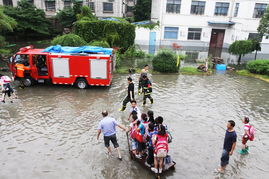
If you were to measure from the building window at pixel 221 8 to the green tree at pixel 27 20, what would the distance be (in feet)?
85.6

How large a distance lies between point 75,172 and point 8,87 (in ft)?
22.0

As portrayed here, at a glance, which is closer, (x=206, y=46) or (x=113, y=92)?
(x=113, y=92)

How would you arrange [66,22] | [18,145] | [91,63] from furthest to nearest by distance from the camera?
[66,22] → [91,63] → [18,145]

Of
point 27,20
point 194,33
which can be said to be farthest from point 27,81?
point 194,33

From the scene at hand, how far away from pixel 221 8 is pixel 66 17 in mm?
24273

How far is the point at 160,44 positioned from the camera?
3047 cm

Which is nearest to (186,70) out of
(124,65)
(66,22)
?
(124,65)

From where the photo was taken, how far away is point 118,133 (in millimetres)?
8281

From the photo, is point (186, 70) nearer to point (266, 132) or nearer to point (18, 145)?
point (266, 132)

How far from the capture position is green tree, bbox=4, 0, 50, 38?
3139 centimetres

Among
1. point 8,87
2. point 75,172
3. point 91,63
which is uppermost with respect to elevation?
point 91,63

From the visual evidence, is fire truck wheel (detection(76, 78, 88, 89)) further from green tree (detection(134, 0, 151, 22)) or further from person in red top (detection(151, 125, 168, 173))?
green tree (detection(134, 0, 151, 22))

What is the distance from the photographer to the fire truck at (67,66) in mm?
12273

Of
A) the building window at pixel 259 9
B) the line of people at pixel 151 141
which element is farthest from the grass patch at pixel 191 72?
the building window at pixel 259 9
